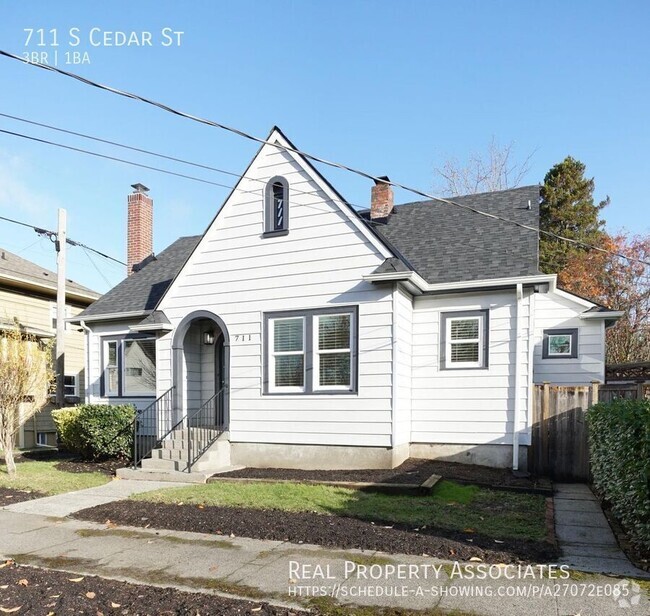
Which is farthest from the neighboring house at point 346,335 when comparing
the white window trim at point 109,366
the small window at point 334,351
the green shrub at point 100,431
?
the white window trim at point 109,366

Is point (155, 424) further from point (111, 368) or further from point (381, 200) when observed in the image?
point (381, 200)

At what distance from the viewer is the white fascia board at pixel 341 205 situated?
10.5 metres

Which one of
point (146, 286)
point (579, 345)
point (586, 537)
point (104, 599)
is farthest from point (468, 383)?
point (146, 286)

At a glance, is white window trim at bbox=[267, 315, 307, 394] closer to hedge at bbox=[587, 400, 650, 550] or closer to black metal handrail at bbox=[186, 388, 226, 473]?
black metal handrail at bbox=[186, 388, 226, 473]

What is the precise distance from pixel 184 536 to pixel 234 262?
6.67 m

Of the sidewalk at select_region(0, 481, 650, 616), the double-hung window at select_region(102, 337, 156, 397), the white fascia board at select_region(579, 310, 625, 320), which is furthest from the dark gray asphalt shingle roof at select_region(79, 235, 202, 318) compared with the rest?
the white fascia board at select_region(579, 310, 625, 320)

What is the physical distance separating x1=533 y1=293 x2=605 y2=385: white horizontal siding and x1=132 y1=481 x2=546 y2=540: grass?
5.22 m

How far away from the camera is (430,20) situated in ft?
33.1

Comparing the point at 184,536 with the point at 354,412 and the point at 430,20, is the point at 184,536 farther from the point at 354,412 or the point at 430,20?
the point at 430,20

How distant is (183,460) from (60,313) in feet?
26.9

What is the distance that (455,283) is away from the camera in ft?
36.1

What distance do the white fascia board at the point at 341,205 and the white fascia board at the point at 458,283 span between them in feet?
1.75

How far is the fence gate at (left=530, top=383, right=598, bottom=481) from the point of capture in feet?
33.0

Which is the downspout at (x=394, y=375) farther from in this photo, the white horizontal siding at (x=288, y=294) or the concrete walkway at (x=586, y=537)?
the concrete walkway at (x=586, y=537)
